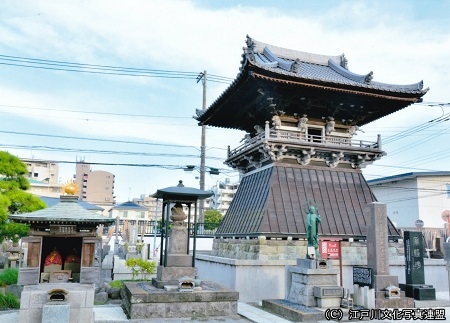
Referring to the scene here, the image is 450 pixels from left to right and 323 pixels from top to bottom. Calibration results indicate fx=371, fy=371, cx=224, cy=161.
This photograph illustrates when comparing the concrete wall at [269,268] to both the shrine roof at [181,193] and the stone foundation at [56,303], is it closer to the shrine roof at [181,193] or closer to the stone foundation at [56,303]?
the shrine roof at [181,193]

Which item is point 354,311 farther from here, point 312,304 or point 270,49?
point 270,49

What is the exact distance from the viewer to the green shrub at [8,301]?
12.8 meters

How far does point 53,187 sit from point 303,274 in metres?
76.4

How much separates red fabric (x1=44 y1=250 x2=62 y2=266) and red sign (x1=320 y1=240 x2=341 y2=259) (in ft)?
36.7

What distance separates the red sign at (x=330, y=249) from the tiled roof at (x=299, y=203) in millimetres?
2860

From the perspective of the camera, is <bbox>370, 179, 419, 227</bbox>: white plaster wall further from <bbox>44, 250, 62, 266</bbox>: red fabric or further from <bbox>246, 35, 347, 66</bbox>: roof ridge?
<bbox>44, 250, 62, 266</bbox>: red fabric

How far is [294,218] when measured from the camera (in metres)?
18.3

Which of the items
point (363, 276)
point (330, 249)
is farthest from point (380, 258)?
point (330, 249)

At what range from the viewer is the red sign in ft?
48.5

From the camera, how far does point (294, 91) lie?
19.0 meters

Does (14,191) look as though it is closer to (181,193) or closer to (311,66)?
(181,193)

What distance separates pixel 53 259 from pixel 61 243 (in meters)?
0.73

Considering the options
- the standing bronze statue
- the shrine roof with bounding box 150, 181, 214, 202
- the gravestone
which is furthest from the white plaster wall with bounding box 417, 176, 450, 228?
the shrine roof with bounding box 150, 181, 214, 202

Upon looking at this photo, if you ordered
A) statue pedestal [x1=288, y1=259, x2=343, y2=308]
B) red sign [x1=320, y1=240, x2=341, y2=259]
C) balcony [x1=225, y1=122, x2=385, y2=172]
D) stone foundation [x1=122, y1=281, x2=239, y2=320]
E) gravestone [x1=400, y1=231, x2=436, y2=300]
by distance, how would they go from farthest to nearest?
balcony [x1=225, y1=122, x2=385, y2=172] < red sign [x1=320, y1=240, x2=341, y2=259] < gravestone [x1=400, y1=231, x2=436, y2=300] < statue pedestal [x1=288, y1=259, x2=343, y2=308] < stone foundation [x1=122, y1=281, x2=239, y2=320]
